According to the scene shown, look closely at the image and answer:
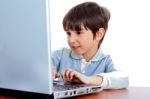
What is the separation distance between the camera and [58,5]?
1243 mm

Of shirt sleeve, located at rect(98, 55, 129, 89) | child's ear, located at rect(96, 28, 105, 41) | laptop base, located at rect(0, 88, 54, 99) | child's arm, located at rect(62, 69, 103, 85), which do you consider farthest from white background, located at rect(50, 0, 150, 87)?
laptop base, located at rect(0, 88, 54, 99)

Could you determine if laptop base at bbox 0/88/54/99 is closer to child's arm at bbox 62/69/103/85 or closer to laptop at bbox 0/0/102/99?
laptop at bbox 0/0/102/99

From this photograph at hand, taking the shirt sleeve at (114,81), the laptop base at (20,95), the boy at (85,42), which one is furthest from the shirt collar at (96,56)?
the laptop base at (20,95)

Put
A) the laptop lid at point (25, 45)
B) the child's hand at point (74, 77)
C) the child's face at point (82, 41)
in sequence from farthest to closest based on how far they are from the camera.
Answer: the child's face at point (82, 41) < the child's hand at point (74, 77) < the laptop lid at point (25, 45)

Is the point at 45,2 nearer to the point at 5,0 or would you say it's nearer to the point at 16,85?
the point at 5,0

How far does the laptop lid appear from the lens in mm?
561

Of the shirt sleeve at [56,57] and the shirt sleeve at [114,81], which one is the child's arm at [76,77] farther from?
the shirt sleeve at [56,57]

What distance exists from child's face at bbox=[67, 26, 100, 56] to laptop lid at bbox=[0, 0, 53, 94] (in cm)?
54

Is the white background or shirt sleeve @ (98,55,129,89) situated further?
the white background

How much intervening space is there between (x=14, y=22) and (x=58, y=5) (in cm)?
67

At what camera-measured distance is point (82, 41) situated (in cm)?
115

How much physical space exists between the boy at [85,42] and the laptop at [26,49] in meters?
0.50

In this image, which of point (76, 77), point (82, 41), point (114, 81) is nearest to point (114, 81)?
point (114, 81)

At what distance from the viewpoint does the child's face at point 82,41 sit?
1141 mm
